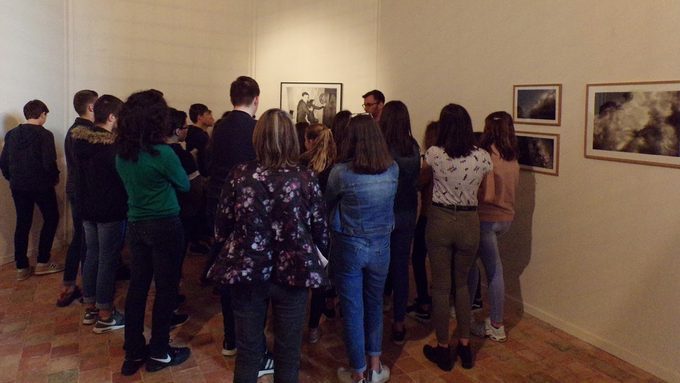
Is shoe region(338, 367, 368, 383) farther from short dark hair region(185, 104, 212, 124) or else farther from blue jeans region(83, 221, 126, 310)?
short dark hair region(185, 104, 212, 124)

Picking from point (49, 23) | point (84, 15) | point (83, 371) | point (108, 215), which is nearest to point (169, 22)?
point (84, 15)

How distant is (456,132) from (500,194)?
863 mm

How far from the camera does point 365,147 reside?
2719 mm

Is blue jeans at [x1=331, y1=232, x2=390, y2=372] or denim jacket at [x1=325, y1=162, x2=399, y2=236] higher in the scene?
denim jacket at [x1=325, y1=162, x2=399, y2=236]

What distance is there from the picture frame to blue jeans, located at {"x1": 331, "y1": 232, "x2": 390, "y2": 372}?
1.92 meters

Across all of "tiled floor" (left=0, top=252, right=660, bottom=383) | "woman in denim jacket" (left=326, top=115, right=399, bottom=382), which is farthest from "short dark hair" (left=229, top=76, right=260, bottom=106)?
"tiled floor" (left=0, top=252, right=660, bottom=383)

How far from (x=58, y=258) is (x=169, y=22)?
3297 mm

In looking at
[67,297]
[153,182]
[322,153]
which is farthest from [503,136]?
[67,297]

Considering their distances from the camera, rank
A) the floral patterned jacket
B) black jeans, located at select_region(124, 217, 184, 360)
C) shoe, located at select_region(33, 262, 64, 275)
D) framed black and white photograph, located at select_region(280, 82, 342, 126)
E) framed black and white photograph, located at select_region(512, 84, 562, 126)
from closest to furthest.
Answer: the floral patterned jacket → black jeans, located at select_region(124, 217, 184, 360) → framed black and white photograph, located at select_region(512, 84, 562, 126) → shoe, located at select_region(33, 262, 64, 275) → framed black and white photograph, located at select_region(280, 82, 342, 126)

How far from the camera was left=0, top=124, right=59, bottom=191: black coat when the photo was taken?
475cm

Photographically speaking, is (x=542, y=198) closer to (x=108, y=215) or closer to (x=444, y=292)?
(x=444, y=292)

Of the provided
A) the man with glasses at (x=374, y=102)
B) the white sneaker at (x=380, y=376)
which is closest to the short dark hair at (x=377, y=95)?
the man with glasses at (x=374, y=102)

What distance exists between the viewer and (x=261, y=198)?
218 centimetres

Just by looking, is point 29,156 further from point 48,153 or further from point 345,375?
point 345,375
